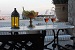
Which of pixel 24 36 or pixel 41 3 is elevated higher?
pixel 41 3

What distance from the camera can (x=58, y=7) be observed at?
14.9 ft

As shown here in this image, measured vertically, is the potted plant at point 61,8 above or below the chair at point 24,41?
above

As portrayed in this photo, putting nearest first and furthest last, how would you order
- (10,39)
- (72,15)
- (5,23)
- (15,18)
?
(10,39) → (15,18) → (72,15) → (5,23)

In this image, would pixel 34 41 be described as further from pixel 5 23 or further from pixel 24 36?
pixel 5 23

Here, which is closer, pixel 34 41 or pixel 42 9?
pixel 34 41

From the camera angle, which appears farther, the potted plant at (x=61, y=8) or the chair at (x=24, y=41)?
the potted plant at (x=61, y=8)

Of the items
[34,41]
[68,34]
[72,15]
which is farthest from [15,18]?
[68,34]

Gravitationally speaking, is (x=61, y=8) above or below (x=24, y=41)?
above

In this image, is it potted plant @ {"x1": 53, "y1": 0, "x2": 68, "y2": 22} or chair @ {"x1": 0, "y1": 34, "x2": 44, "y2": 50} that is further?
potted plant @ {"x1": 53, "y1": 0, "x2": 68, "y2": 22}

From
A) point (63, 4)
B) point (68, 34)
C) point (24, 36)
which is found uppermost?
point (63, 4)

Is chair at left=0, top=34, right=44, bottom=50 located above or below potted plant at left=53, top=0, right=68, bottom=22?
below

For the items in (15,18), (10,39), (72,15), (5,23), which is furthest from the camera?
(5,23)

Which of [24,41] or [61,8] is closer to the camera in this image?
[24,41]

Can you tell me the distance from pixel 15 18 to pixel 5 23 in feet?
4.90
